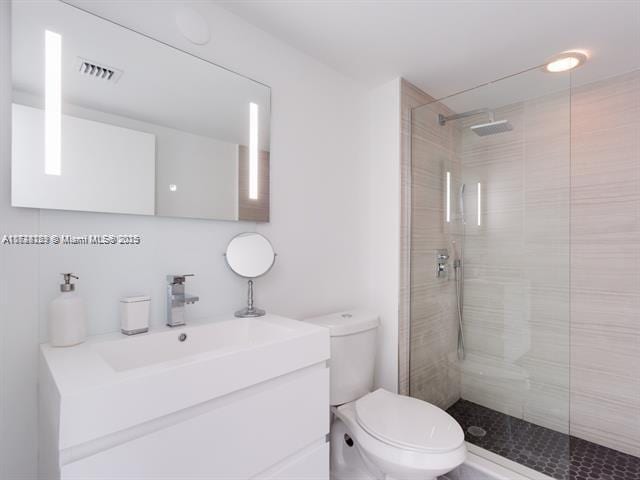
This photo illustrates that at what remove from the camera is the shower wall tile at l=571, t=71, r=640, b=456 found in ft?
6.53

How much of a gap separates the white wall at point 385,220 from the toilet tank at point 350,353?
280mm

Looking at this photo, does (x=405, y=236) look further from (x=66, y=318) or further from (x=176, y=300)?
(x=66, y=318)

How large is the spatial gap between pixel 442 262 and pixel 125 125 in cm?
182

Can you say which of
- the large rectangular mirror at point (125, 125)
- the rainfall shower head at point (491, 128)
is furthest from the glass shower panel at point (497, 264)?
the large rectangular mirror at point (125, 125)

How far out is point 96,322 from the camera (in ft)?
3.75

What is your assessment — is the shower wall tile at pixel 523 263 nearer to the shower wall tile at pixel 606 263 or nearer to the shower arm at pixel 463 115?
the shower arm at pixel 463 115

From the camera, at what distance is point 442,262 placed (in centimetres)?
214

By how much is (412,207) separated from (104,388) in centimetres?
182

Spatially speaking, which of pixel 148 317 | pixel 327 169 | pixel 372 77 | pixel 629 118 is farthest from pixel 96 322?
pixel 629 118

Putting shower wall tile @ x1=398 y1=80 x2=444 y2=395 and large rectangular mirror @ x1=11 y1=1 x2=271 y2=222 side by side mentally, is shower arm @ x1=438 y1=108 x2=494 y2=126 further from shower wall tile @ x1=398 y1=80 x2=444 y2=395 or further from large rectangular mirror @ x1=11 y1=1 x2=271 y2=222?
large rectangular mirror @ x1=11 y1=1 x2=271 y2=222

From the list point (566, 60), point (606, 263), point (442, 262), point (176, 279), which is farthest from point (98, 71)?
point (606, 263)

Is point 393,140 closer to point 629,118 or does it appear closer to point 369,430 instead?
point 629,118

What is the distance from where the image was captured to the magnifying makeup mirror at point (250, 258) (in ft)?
4.83

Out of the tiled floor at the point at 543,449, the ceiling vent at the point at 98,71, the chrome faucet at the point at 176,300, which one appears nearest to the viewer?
the ceiling vent at the point at 98,71
